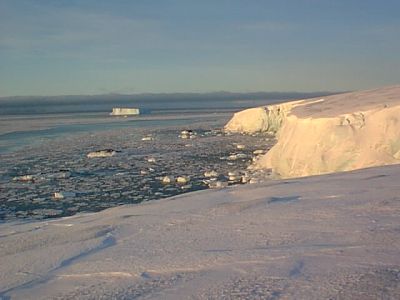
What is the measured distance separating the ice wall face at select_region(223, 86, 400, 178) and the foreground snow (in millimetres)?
5359

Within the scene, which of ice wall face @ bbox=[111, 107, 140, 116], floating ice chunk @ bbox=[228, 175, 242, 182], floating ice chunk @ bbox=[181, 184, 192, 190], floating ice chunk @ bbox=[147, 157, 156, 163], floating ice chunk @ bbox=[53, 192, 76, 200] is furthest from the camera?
ice wall face @ bbox=[111, 107, 140, 116]

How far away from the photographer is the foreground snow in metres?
3.03

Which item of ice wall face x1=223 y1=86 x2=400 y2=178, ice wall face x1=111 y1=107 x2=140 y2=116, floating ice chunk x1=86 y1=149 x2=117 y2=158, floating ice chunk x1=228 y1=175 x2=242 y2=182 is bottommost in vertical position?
ice wall face x1=111 y1=107 x2=140 y2=116

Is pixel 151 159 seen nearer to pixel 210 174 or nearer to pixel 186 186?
pixel 210 174

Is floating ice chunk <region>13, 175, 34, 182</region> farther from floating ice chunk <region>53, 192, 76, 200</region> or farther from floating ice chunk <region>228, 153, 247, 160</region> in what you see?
floating ice chunk <region>228, 153, 247, 160</region>

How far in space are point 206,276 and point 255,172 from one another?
37.1 feet

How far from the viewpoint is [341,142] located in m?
12.3

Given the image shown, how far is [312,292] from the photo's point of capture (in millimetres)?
2824

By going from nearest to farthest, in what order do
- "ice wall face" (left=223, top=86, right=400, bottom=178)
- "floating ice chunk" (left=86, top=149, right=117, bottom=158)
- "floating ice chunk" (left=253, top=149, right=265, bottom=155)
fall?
"ice wall face" (left=223, top=86, right=400, bottom=178) < "floating ice chunk" (left=86, top=149, right=117, bottom=158) < "floating ice chunk" (left=253, top=149, right=265, bottom=155)

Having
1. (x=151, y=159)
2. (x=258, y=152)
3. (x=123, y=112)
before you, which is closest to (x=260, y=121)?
(x=258, y=152)

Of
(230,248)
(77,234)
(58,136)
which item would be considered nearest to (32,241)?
(77,234)

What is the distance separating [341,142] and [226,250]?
29.6 feet

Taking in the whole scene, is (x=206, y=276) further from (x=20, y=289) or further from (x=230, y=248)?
(x=20, y=289)

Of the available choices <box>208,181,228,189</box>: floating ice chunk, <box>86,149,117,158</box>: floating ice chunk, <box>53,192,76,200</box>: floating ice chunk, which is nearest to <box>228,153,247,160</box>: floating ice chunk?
<box>86,149,117,158</box>: floating ice chunk
